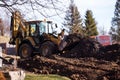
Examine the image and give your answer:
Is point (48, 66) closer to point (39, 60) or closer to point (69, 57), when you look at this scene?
point (39, 60)

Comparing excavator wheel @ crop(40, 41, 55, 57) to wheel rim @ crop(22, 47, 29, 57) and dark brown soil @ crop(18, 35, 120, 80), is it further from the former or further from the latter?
wheel rim @ crop(22, 47, 29, 57)

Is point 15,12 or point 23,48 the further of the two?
point 23,48

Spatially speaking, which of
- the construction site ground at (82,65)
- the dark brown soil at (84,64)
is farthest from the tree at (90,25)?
the construction site ground at (82,65)

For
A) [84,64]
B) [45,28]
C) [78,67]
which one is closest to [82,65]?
[84,64]

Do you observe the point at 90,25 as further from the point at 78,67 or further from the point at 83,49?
the point at 78,67

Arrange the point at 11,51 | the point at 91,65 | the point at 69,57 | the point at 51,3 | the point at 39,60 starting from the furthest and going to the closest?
the point at 11,51
the point at 69,57
the point at 39,60
the point at 91,65
the point at 51,3

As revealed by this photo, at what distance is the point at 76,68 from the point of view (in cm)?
2339

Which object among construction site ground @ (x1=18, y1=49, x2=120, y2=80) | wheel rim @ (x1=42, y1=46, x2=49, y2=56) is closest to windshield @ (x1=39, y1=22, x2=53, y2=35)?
wheel rim @ (x1=42, y1=46, x2=49, y2=56)

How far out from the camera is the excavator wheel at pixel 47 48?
100 feet

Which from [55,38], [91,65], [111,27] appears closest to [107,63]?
[91,65]

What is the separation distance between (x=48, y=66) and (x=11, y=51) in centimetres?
3336

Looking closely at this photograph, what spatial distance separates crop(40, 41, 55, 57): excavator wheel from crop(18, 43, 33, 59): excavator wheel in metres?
1.55

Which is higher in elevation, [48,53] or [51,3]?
[51,3]

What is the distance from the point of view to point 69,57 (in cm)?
2962
